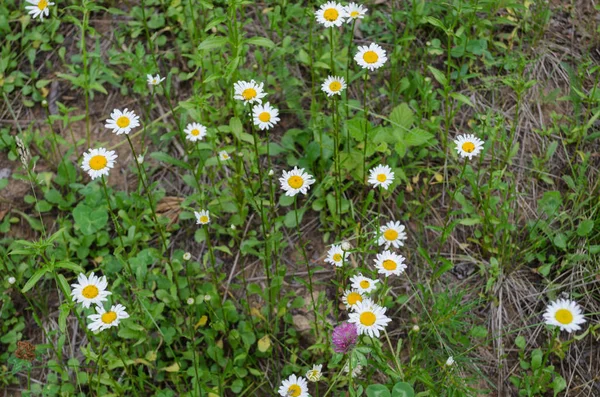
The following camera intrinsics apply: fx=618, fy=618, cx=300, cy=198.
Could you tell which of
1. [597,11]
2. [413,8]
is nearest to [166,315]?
[413,8]

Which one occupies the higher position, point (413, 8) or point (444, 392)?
point (413, 8)

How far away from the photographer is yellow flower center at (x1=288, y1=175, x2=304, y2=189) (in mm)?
2588

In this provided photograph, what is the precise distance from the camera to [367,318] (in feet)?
7.30

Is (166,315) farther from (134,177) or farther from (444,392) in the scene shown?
(444,392)

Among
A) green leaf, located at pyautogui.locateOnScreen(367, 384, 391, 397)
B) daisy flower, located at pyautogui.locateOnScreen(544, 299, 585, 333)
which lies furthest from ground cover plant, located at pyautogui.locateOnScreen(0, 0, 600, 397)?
daisy flower, located at pyautogui.locateOnScreen(544, 299, 585, 333)

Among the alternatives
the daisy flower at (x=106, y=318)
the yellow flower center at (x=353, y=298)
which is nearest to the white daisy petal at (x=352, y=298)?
the yellow flower center at (x=353, y=298)

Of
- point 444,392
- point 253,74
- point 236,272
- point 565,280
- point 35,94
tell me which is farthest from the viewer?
point 35,94

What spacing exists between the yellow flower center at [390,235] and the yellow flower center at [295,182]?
426mm

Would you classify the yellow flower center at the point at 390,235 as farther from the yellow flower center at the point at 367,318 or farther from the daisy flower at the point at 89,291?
the daisy flower at the point at 89,291

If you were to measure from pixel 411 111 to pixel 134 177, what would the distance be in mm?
1504

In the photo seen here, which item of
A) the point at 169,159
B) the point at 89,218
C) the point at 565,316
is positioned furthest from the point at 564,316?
the point at 89,218

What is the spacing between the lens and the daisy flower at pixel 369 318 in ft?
7.23

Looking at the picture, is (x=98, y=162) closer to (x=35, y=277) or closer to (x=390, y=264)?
(x=35, y=277)

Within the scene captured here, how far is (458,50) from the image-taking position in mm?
3375
